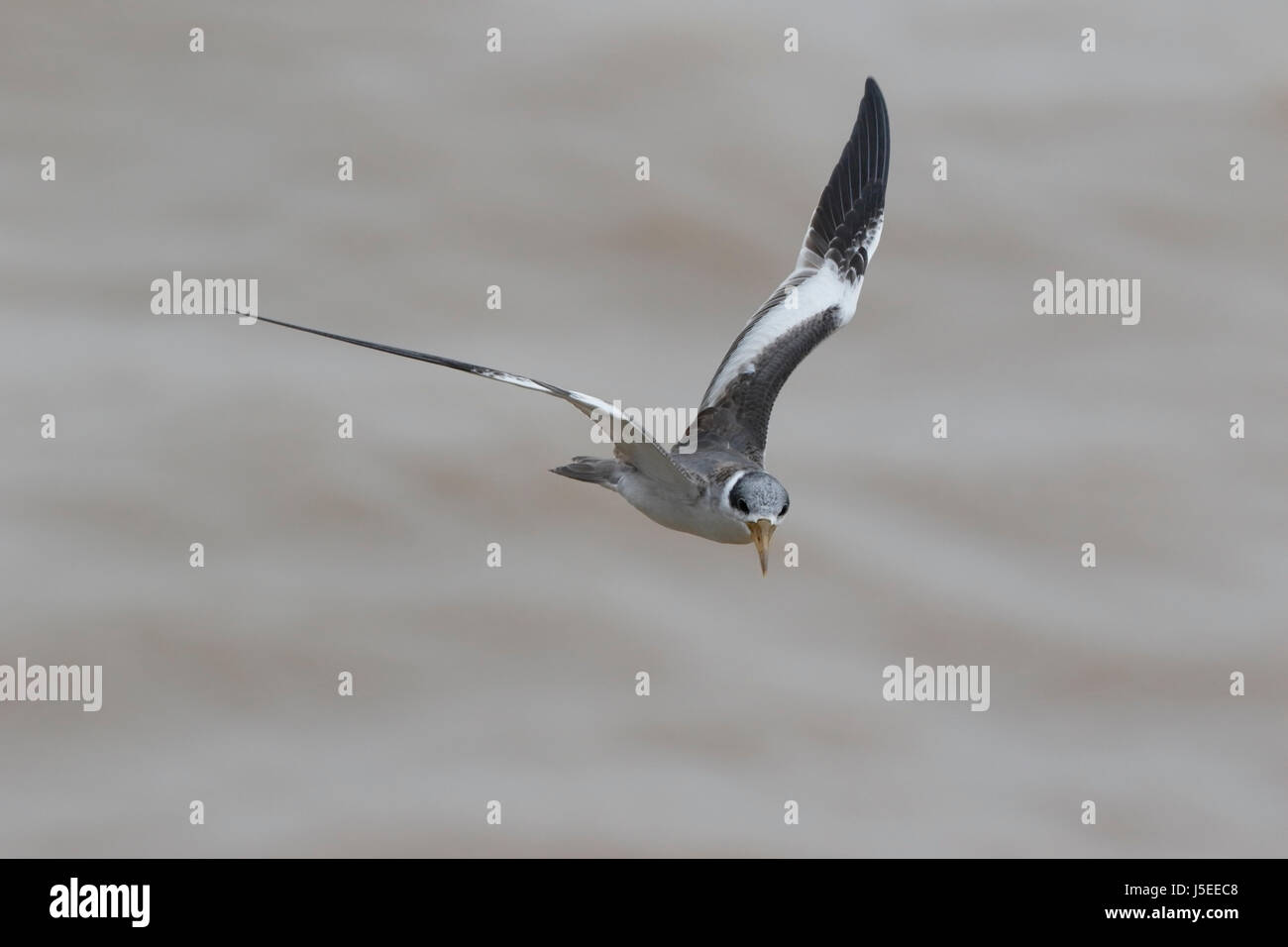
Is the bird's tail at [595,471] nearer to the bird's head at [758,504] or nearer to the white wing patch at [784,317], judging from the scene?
the bird's head at [758,504]

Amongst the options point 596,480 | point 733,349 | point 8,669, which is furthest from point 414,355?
point 8,669

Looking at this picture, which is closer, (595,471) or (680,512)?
(680,512)

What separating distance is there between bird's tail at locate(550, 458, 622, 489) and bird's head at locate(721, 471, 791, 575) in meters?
1.28

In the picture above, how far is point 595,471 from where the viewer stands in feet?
43.1

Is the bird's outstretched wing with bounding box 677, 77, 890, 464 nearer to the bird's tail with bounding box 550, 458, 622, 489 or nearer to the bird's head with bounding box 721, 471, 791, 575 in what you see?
the bird's tail with bounding box 550, 458, 622, 489

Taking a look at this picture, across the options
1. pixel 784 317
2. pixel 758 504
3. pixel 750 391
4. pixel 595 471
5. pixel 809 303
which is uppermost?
pixel 809 303

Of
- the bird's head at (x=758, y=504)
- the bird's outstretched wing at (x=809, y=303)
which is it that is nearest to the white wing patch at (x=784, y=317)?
the bird's outstretched wing at (x=809, y=303)

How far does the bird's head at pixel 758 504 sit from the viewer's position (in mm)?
11742

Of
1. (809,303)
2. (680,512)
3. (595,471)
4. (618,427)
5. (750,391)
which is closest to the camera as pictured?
(618,427)

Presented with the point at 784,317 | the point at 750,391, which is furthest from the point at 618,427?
the point at 784,317

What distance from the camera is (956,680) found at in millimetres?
36594

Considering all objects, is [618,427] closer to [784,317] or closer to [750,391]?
[750,391]

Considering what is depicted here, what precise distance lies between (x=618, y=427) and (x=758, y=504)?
→ 1.08m

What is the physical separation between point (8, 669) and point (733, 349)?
2182 centimetres
